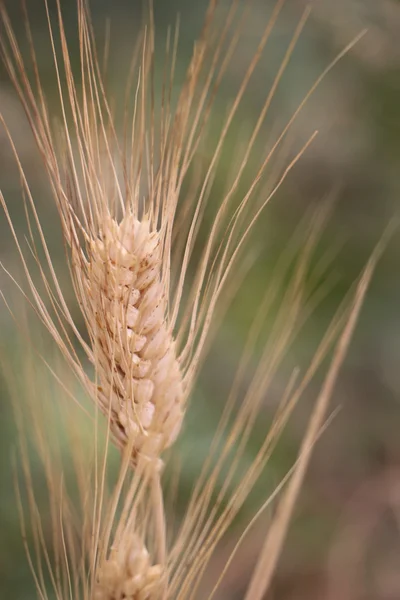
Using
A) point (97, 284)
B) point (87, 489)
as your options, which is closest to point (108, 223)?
point (97, 284)

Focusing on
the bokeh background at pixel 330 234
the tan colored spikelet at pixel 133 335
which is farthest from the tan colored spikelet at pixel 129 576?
the bokeh background at pixel 330 234

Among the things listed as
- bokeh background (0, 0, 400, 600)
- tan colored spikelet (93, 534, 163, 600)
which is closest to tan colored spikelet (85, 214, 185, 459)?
tan colored spikelet (93, 534, 163, 600)

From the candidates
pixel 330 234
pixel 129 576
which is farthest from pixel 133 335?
pixel 330 234

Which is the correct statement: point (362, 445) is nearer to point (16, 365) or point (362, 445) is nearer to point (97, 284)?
point (16, 365)

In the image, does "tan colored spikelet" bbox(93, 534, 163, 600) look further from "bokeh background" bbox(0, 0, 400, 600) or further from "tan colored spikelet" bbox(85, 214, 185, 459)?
"bokeh background" bbox(0, 0, 400, 600)

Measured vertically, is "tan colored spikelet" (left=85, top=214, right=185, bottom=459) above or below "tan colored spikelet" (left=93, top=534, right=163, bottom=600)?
above

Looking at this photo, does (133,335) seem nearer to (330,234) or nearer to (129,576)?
(129,576)
